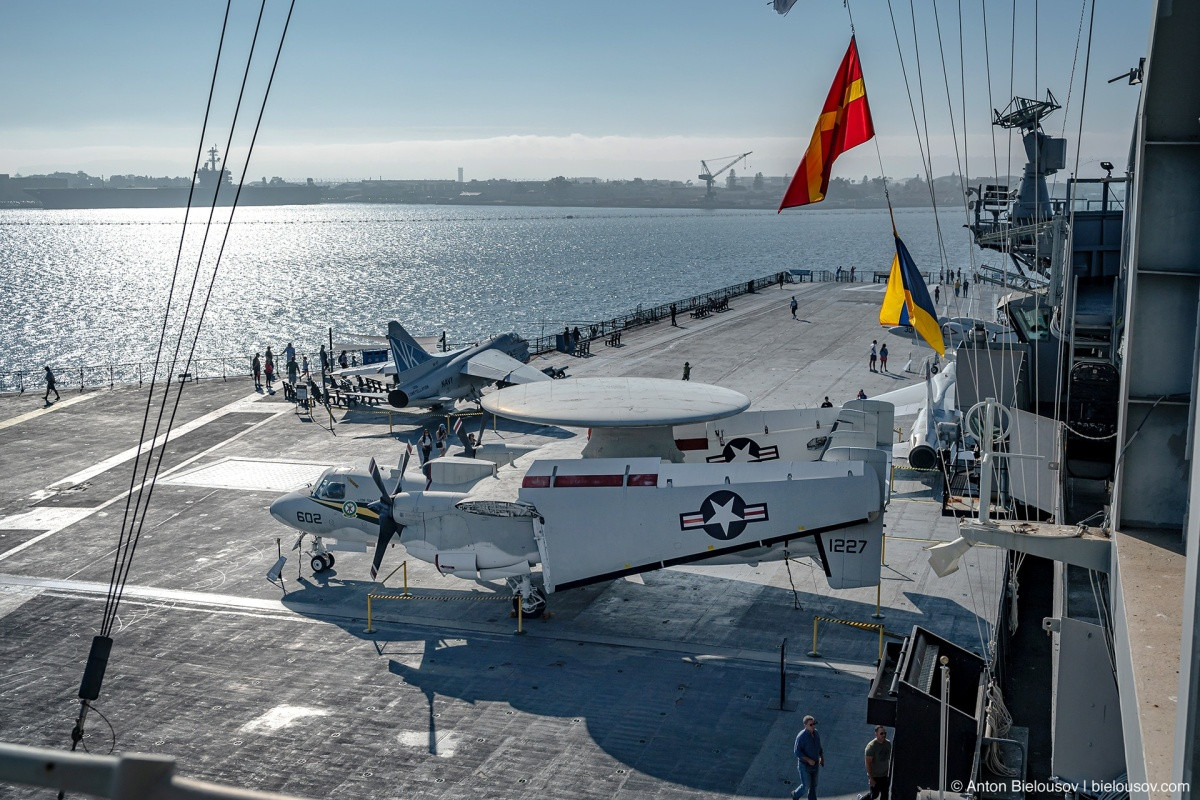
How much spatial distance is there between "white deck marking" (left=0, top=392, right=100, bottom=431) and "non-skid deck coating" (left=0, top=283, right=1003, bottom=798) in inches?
398

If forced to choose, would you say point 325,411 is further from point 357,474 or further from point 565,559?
point 565,559

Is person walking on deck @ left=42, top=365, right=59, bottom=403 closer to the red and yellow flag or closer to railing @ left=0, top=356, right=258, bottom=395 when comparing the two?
railing @ left=0, top=356, right=258, bottom=395

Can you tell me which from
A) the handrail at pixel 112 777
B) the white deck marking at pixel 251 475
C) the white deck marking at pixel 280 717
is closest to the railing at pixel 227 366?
the white deck marking at pixel 251 475

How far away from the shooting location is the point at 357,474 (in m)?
24.3

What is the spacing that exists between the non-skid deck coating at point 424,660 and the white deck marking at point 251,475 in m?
0.28

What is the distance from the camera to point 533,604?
880 inches

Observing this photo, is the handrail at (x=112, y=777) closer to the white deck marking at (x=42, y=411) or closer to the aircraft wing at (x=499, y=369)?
the aircraft wing at (x=499, y=369)

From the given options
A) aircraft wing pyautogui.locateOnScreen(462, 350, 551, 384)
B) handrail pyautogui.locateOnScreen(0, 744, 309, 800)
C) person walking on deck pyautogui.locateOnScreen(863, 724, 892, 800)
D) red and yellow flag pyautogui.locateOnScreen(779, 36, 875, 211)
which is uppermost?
red and yellow flag pyautogui.locateOnScreen(779, 36, 875, 211)

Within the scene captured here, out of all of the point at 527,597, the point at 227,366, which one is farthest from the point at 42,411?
the point at 227,366

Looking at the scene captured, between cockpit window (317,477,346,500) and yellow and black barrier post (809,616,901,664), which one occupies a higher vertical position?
cockpit window (317,477,346,500)

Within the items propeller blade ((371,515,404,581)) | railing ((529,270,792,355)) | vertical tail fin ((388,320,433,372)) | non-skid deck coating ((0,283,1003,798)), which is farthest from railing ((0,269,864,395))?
propeller blade ((371,515,404,581))

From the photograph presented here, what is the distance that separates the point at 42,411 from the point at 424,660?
31703mm

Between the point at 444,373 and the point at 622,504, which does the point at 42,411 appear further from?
the point at 622,504

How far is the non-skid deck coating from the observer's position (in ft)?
54.7
